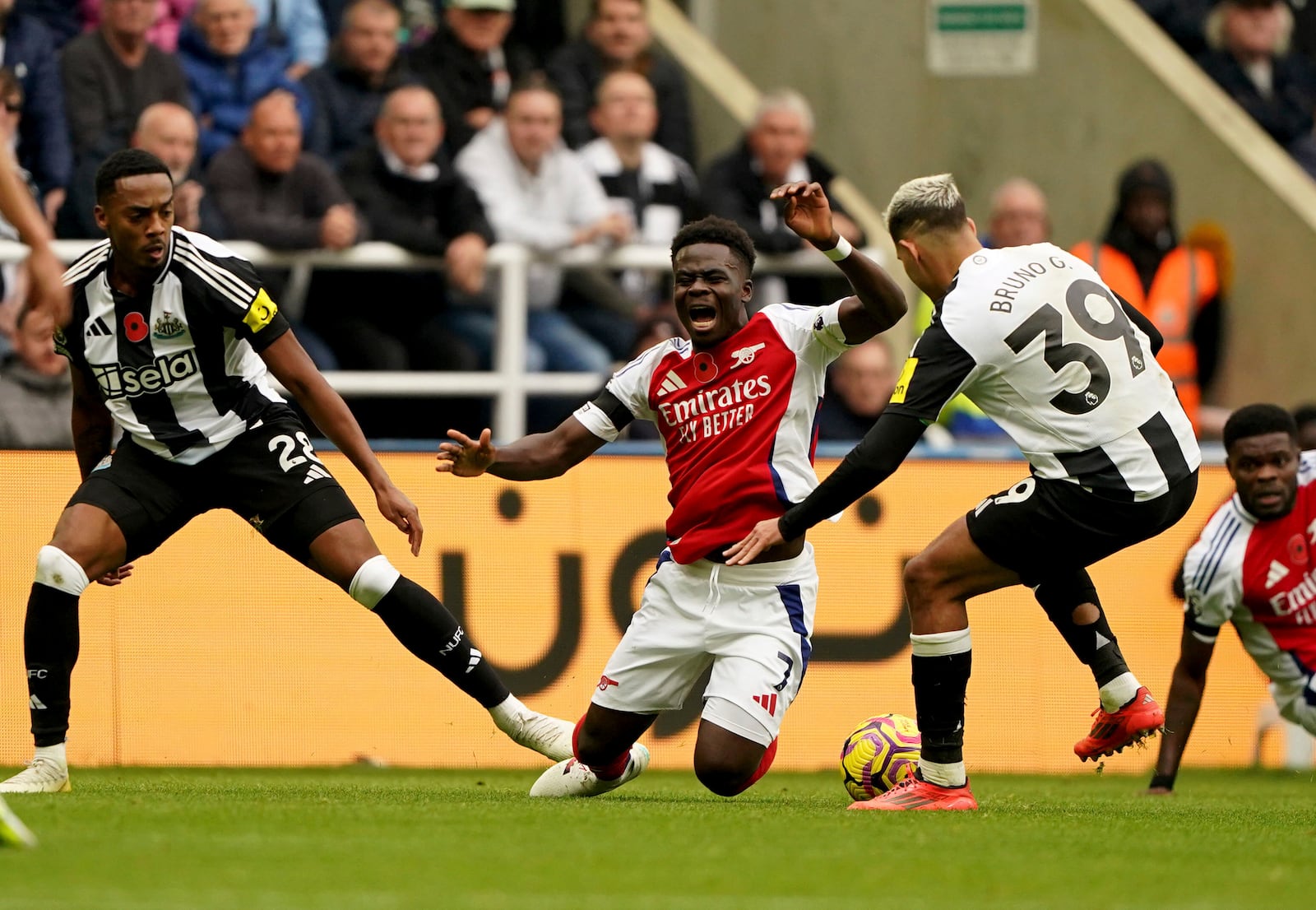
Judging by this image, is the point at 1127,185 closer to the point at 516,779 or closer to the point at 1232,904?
the point at 516,779

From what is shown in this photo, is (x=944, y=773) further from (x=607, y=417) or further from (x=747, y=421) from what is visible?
(x=607, y=417)

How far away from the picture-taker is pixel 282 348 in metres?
7.14

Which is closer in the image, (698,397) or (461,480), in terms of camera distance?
(698,397)

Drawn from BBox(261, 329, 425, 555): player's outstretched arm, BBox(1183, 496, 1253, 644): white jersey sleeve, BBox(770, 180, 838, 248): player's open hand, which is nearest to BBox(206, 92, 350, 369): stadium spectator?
BBox(261, 329, 425, 555): player's outstretched arm

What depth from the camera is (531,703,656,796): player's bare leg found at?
24.1 ft

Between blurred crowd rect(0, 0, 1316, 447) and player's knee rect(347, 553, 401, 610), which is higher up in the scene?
blurred crowd rect(0, 0, 1316, 447)

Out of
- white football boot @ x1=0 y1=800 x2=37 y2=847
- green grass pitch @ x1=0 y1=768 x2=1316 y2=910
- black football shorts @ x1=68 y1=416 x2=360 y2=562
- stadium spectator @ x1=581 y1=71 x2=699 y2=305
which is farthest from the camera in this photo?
stadium spectator @ x1=581 y1=71 x2=699 y2=305

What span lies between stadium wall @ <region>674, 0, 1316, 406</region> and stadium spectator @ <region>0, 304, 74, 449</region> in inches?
204

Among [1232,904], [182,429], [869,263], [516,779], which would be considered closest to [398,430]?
[516,779]

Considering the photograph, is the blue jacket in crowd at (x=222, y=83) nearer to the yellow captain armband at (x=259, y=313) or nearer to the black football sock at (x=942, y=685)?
the yellow captain armband at (x=259, y=313)

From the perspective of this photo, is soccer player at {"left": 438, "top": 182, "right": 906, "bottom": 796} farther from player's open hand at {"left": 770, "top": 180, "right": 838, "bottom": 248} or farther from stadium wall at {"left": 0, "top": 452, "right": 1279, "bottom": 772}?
stadium wall at {"left": 0, "top": 452, "right": 1279, "bottom": 772}

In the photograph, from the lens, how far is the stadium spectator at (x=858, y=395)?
11.3 metres

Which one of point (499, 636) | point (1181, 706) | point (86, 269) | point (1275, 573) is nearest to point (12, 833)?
point (86, 269)

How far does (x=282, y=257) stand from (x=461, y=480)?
1.96 m
